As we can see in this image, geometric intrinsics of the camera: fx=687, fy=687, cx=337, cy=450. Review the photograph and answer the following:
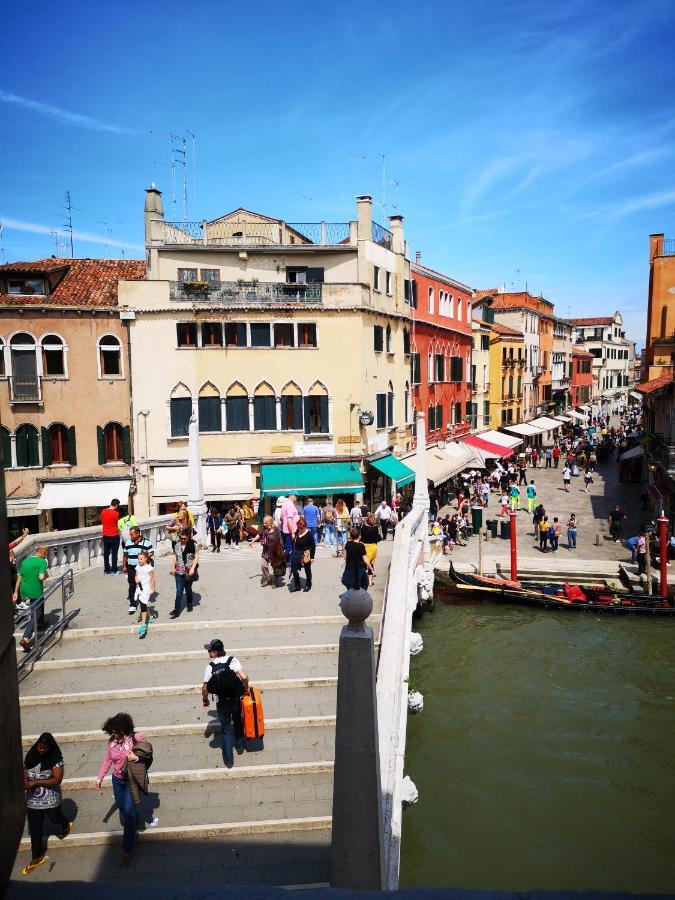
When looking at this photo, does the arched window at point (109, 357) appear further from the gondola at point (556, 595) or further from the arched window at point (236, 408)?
the gondola at point (556, 595)

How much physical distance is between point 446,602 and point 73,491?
1283cm

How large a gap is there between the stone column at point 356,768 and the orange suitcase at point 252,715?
10.9ft

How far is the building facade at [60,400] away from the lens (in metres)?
22.8

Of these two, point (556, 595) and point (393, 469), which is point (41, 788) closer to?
point (556, 595)

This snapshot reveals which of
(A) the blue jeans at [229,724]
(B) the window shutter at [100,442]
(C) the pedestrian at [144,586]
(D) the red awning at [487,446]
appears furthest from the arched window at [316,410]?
(A) the blue jeans at [229,724]

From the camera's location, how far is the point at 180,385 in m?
23.6

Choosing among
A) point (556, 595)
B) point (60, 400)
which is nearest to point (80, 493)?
point (60, 400)

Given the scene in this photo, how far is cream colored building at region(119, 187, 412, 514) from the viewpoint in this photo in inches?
925

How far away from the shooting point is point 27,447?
2317cm

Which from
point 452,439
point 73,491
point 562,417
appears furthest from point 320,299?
point 562,417

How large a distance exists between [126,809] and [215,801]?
1103mm

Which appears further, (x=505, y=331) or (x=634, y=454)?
(x=505, y=331)

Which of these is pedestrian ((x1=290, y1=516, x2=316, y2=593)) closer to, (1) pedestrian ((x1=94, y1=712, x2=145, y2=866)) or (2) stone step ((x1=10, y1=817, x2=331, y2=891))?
(2) stone step ((x1=10, y1=817, x2=331, y2=891))

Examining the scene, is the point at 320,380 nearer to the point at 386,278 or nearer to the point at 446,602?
the point at 386,278
